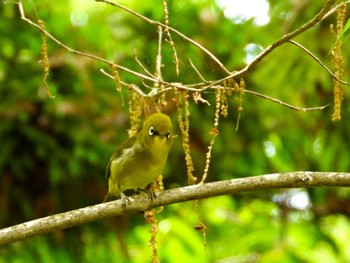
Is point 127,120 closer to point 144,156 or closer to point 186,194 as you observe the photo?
point 144,156

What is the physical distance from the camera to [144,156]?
4.57 metres

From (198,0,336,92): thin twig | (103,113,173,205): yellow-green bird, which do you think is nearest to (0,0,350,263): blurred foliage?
(103,113,173,205): yellow-green bird

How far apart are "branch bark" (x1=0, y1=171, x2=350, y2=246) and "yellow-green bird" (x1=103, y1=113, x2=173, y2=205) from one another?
0.73m

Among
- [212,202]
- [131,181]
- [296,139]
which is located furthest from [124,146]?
[212,202]

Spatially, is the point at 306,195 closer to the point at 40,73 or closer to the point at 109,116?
the point at 109,116

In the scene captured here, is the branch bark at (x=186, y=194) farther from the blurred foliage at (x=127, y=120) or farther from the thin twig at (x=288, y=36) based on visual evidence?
the blurred foliage at (x=127, y=120)

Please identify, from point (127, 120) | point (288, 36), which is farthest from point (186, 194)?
point (127, 120)

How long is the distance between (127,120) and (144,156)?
1849 millimetres

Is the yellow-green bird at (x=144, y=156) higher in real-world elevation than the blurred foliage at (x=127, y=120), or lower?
lower

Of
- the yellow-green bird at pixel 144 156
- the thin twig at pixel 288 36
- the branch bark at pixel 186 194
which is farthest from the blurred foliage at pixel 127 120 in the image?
the thin twig at pixel 288 36

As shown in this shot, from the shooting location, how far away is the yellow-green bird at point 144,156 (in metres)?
4.41

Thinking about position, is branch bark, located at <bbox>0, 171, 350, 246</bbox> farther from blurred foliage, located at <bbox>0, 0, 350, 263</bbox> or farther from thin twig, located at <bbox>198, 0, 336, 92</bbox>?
blurred foliage, located at <bbox>0, 0, 350, 263</bbox>

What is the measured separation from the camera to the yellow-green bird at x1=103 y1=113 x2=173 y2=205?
14.5ft

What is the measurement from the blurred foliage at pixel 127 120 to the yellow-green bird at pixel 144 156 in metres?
1.15
